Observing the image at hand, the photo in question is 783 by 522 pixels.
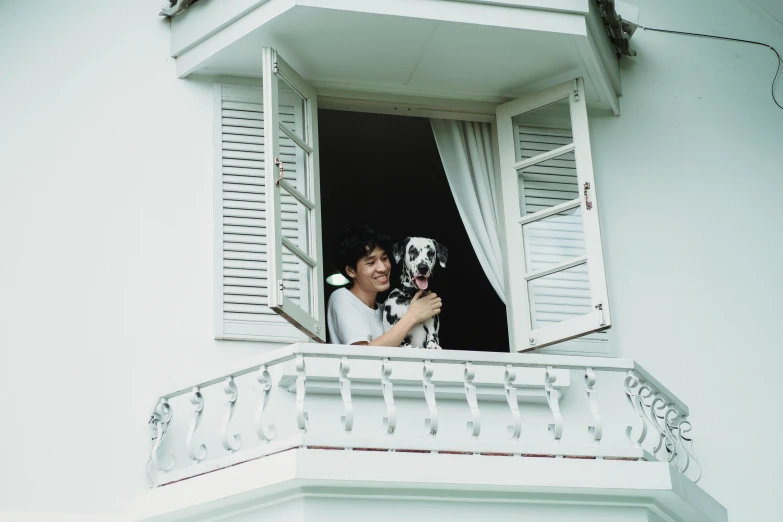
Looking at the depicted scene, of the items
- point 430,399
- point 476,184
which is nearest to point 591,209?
point 476,184

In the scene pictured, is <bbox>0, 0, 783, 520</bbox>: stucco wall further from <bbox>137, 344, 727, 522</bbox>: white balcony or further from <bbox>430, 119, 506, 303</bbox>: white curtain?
<bbox>430, 119, 506, 303</bbox>: white curtain

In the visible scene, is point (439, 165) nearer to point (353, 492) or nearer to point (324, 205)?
point (324, 205)

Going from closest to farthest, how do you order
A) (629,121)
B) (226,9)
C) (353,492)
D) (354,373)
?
(353,492) → (354,373) → (226,9) → (629,121)

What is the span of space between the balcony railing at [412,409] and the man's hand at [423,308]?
12.0 inches

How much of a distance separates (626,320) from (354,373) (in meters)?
1.73

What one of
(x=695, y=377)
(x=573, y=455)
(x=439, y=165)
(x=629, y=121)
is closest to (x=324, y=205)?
(x=439, y=165)

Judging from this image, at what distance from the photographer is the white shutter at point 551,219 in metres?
6.95

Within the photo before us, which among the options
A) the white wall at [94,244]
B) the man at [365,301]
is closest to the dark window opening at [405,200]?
the man at [365,301]

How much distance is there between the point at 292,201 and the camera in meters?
6.93

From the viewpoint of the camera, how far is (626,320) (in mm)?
7359

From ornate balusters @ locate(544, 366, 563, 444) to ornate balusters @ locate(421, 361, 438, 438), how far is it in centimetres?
57

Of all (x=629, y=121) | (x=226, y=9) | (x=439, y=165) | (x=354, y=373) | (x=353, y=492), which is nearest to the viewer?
(x=353, y=492)

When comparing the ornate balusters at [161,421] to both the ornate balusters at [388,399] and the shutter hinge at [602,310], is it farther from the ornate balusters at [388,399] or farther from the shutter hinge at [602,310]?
the shutter hinge at [602,310]

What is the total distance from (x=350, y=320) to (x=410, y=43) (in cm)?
154
